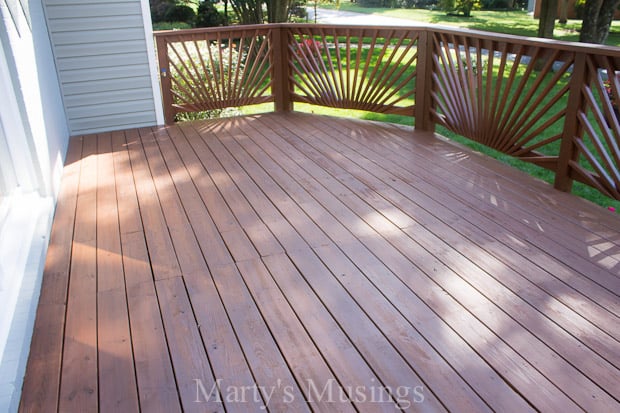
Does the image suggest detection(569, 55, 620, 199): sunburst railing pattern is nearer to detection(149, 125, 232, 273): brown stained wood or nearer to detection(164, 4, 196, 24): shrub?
detection(149, 125, 232, 273): brown stained wood

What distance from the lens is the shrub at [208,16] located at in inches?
483

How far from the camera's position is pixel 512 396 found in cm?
184

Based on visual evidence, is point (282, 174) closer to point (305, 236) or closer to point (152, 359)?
point (305, 236)

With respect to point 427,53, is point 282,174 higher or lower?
lower

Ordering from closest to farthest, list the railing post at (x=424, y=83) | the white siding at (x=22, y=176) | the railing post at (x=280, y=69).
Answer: the white siding at (x=22, y=176) < the railing post at (x=424, y=83) < the railing post at (x=280, y=69)

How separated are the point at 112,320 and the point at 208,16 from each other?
1110cm

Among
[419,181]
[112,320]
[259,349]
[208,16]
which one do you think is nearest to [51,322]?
[112,320]

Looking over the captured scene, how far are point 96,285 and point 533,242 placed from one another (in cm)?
219

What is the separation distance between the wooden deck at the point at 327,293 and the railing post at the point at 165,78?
1.69 meters

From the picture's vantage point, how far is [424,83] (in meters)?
4.95

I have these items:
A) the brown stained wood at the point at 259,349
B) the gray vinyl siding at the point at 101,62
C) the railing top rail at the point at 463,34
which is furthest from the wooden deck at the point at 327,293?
the gray vinyl siding at the point at 101,62

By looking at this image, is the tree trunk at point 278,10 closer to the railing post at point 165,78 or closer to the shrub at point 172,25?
the shrub at point 172,25

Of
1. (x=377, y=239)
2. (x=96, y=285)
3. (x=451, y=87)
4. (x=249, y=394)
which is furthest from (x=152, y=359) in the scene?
(x=451, y=87)

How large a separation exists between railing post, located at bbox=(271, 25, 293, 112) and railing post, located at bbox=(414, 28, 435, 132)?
1558 mm
